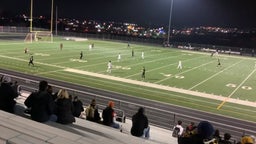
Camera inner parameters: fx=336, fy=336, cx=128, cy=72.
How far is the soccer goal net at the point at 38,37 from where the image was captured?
57094mm

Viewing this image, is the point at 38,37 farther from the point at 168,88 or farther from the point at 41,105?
the point at 41,105

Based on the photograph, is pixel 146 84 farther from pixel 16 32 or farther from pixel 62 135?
pixel 16 32

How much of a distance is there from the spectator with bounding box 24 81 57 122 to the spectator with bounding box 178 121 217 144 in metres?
2.76

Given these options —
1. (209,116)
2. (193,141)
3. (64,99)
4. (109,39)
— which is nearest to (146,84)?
(209,116)

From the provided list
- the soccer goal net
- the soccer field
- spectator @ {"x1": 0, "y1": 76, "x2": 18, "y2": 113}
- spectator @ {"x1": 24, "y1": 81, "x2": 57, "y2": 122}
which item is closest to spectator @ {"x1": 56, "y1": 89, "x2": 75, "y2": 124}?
spectator @ {"x1": 24, "y1": 81, "x2": 57, "y2": 122}

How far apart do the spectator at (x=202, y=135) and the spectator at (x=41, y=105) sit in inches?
109

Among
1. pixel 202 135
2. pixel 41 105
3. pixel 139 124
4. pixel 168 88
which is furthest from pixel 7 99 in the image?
pixel 168 88

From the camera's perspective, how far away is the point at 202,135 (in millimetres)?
5094

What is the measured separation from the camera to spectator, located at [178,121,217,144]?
16.4ft

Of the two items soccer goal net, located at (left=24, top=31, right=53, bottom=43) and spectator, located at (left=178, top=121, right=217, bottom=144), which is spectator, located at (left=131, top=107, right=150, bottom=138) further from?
soccer goal net, located at (left=24, top=31, right=53, bottom=43)

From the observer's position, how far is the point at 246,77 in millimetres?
34688

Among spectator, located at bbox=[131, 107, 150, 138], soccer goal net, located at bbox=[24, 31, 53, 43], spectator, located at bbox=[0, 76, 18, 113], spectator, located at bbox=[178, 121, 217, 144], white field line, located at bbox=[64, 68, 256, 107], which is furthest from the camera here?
soccer goal net, located at bbox=[24, 31, 53, 43]

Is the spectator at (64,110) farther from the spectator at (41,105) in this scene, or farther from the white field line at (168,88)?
the white field line at (168,88)

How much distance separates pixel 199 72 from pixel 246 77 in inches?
189
